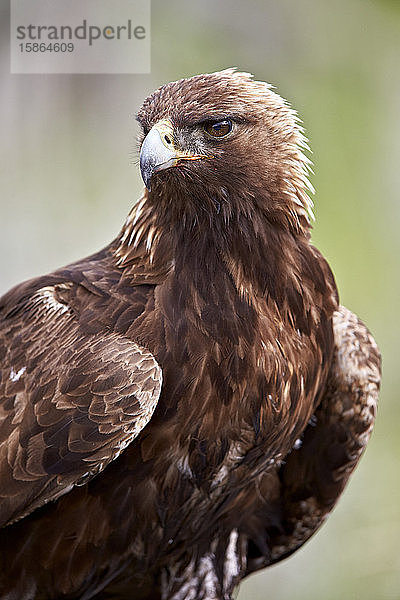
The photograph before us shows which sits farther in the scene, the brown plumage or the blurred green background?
the blurred green background

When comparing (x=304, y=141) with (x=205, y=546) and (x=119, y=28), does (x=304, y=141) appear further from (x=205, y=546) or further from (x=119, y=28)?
(x=119, y=28)

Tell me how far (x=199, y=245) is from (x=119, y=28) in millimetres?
3635

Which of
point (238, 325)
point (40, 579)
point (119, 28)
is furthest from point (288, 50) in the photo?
point (40, 579)

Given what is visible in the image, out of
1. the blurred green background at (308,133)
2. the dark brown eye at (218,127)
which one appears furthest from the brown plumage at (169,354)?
the blurred green background at (308,133)

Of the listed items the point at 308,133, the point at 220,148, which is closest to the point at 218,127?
the point at 220,148

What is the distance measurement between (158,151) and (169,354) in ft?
2.13

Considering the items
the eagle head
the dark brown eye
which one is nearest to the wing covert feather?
the eagle head

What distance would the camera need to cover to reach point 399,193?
6.30 meters

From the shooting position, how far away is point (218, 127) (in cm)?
280

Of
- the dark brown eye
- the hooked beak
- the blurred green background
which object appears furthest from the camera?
the blurred green background

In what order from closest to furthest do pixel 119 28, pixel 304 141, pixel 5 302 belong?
pixel 304 141 → pixel 5 302 → pixel 119 28

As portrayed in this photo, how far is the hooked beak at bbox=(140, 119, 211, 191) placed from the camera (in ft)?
8.83

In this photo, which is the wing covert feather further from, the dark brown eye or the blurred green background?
the blurred green background

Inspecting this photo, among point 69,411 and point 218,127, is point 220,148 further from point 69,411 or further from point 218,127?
point 69,411
